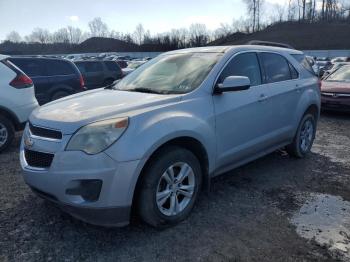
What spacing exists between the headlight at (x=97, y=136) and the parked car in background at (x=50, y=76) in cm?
698

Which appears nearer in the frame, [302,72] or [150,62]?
[150,62]

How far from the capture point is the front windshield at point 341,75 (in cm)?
1147

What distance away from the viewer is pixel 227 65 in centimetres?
436

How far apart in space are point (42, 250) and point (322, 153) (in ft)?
16.5

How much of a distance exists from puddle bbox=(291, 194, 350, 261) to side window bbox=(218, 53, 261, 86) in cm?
165

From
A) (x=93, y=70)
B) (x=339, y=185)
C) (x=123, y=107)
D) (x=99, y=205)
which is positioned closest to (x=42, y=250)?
(x=99, y=205)

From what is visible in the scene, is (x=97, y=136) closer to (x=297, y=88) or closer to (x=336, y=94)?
(x=297, y=88)

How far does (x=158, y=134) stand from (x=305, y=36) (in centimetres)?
7228

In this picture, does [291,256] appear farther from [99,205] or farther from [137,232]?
[99,205]

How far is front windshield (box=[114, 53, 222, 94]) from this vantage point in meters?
4.12

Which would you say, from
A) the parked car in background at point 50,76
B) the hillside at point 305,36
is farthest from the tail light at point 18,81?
the hillside at point 305,36

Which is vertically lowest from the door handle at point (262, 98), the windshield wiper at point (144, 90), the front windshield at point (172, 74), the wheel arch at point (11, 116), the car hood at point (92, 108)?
the wheel arch at point (11, 116)

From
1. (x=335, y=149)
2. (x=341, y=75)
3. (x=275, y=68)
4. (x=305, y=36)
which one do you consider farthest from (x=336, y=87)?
(x=305, y=36)

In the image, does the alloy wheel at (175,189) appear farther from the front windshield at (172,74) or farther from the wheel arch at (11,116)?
the wheel arch at (11,116)
